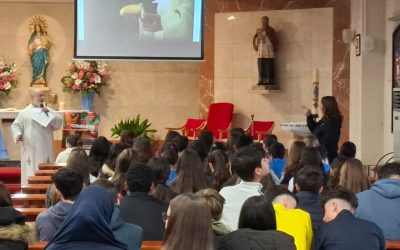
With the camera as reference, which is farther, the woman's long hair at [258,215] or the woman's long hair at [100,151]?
the woman's long hair at [100,151]

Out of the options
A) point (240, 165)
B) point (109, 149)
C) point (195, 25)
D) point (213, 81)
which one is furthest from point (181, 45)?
point (240, 165)

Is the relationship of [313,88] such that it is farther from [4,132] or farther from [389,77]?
[4,132]

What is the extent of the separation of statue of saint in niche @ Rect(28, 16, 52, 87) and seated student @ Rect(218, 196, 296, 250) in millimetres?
12947

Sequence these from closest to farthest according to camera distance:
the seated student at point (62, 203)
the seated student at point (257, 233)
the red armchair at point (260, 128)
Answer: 1. the seated student at point (257, 233)
2. the seated student at point (62, 203)
3. the red armchair at point (260, 128)

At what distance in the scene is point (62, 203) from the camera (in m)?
4.45

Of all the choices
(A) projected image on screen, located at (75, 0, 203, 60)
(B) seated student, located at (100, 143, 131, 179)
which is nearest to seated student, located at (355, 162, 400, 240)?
(B) seated student, located at (100, 143, 131, 179)

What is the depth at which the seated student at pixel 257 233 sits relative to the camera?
3348 millimetres

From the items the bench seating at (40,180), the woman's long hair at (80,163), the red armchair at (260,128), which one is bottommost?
the bench seating at (40,180)

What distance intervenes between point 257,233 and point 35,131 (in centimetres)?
681

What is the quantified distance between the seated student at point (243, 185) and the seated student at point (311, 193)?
26 cm

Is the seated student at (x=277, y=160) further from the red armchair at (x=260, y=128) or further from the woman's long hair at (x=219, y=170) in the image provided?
the red armchair at (x=260, y=128)

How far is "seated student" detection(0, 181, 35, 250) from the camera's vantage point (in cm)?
376

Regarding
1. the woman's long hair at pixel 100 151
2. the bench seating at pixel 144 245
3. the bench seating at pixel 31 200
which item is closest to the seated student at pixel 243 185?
the bench seating at pixel 144 245

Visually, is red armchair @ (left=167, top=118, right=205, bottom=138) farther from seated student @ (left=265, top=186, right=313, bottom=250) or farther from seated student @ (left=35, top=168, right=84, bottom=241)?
seated student @ (left=265, top=186, right=313, bottom=250)
